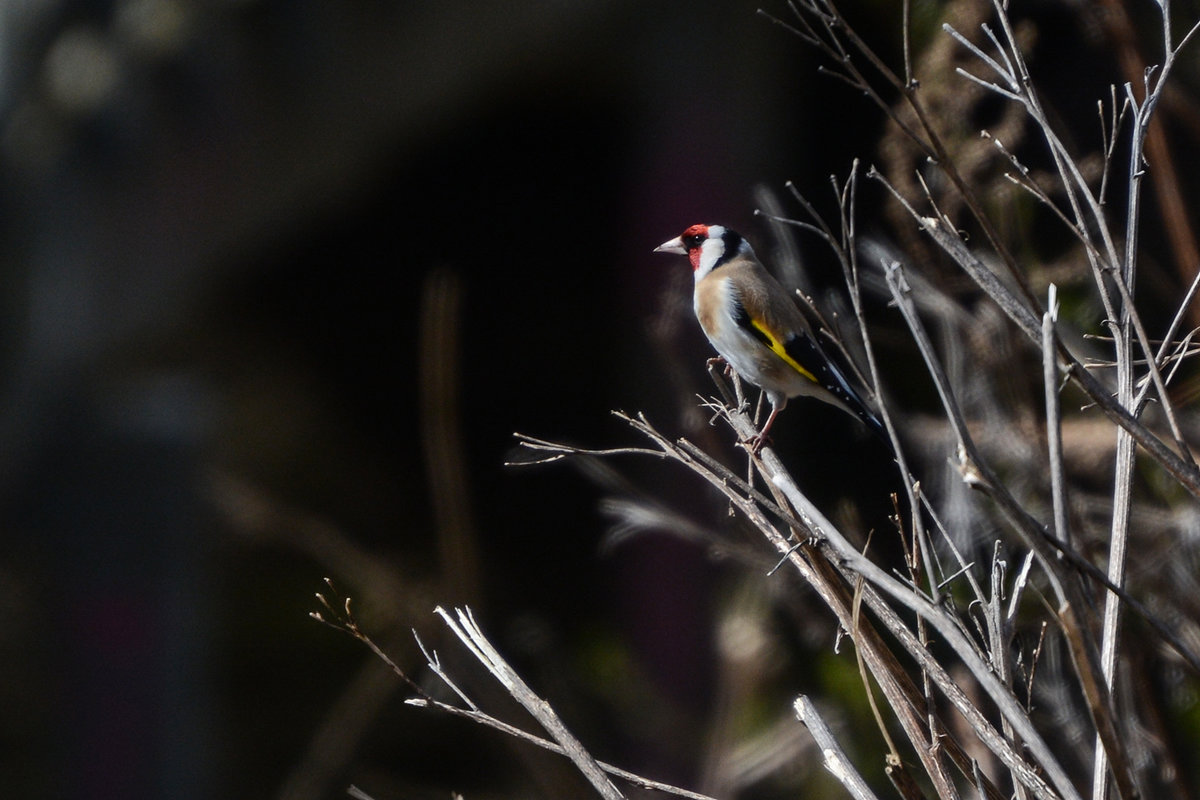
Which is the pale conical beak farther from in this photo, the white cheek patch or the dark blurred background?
the dark blurred background

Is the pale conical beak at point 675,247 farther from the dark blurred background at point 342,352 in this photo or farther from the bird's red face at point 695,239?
the dark blurred background at point 342,352

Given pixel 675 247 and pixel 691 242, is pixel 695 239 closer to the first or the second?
pixel 691 242

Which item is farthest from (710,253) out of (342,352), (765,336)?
(342,352)

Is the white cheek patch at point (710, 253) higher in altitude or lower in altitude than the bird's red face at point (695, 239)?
lower

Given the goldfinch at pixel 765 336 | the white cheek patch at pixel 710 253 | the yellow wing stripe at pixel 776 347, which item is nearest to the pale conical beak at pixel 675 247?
the goldfinch at pixel 765 336

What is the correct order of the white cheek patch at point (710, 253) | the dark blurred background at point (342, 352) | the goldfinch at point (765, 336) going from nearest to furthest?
the goldfinch at point (765, 336) → the white cheek patch at point (710, 253) → the dark blurred background at point (342, 352)

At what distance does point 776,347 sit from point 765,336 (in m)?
0.03

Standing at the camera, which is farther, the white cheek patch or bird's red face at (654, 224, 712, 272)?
the white cheek patch

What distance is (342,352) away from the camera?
5504mm

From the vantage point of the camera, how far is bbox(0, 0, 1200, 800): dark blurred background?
4.40 metres

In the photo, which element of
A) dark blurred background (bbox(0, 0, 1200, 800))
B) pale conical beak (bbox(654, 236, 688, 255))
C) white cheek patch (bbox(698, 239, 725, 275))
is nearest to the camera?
pale conical beak (bbox(654, 236, 688, 255))

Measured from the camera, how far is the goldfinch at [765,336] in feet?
8.82

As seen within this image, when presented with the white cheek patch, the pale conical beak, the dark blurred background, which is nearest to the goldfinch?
the pale conical beak

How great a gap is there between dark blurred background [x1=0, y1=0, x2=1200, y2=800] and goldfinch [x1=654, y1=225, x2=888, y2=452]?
108cm
